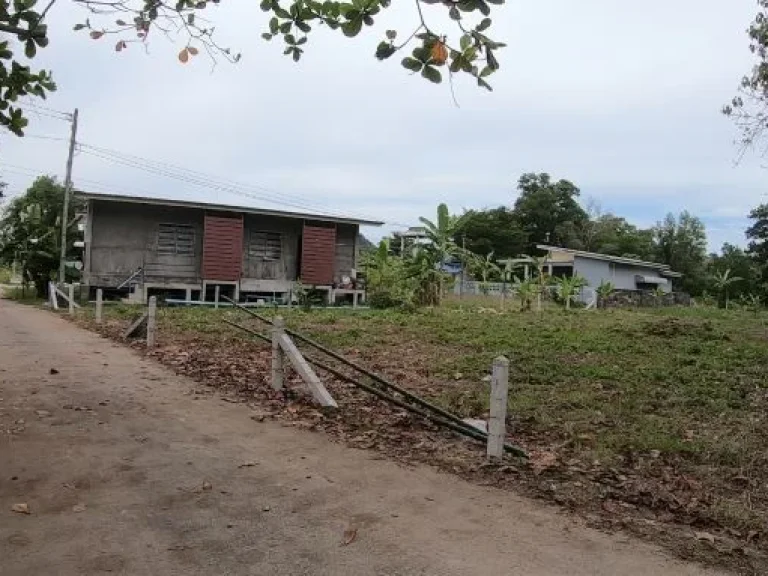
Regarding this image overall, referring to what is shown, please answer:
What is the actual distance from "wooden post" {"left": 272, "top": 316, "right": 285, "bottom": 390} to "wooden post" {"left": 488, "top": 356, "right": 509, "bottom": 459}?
3278 millimetres

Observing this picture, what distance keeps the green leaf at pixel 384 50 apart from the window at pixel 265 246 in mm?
24142

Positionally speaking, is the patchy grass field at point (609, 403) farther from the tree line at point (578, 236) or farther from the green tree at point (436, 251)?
the tree line at point (578, 236)

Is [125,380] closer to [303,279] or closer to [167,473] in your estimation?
[167,473]

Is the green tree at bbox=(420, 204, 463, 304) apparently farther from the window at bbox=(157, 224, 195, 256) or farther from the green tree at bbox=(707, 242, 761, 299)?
the green tree at bbox=(707, 242, 761, 299)

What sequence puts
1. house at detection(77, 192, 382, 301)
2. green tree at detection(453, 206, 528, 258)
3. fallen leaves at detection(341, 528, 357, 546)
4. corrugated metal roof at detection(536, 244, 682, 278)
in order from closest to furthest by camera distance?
fallen leaves at detection(341, 528, 357, 546) → house at detection(77, 192, 382, 301) → corrugated metal roof at detection(536, 244, 682, 278) → green tree at detection(453, 206, 528, 258)

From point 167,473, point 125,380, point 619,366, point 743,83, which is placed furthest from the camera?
point 743,83

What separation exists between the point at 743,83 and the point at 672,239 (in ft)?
195

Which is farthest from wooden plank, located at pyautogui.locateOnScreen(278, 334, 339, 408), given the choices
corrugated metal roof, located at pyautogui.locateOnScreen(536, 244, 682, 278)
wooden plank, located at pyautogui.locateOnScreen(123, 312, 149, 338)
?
corrugated metal roof, located at pyautogui.locateOnScreen(536, 244, 682, 278)

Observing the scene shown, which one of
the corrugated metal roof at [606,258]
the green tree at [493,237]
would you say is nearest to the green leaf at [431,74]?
the corrugated metal roof at [606,258]

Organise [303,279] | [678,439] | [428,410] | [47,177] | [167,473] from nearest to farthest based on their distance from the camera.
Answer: [167,473] → [678,439] → [428,410] → [303,279] → [47,177]

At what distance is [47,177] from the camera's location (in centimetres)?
4088

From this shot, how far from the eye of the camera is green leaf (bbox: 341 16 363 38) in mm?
4617

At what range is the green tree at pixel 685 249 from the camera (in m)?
63.0

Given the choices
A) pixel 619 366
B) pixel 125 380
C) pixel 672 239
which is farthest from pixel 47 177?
pixel 672 239
